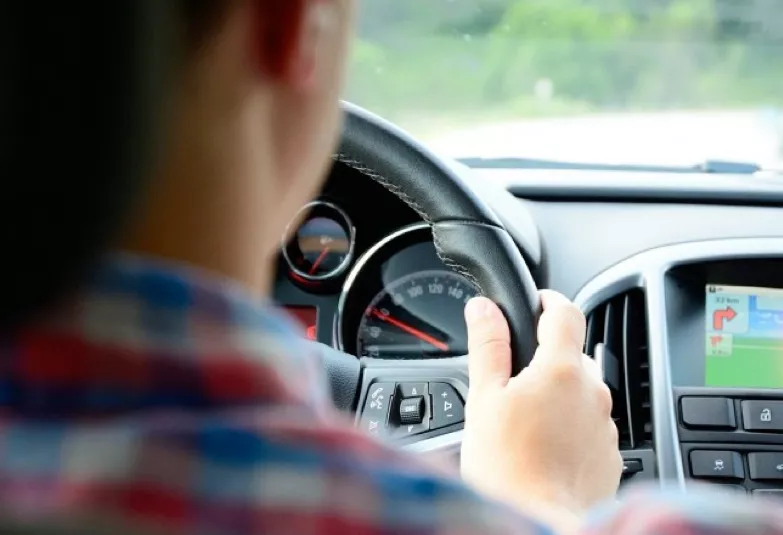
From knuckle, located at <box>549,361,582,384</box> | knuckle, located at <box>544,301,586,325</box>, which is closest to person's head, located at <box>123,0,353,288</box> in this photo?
knuckle, located at <box>549,361,582,384</box>

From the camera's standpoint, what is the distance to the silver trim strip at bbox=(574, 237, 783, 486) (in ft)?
5.50

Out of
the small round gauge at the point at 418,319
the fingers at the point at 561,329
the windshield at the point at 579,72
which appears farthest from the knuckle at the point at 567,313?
the windshield at the point at 579,72

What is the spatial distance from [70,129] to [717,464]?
143 cm

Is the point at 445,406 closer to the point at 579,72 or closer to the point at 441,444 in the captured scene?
the point at 441,444

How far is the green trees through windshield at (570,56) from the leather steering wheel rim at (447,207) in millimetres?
913

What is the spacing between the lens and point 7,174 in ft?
1.42

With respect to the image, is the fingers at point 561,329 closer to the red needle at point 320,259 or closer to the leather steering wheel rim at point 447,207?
the leather steering wheel rim at point 447,207

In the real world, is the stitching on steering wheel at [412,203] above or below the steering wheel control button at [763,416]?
above

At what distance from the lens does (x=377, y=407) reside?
5.20ft

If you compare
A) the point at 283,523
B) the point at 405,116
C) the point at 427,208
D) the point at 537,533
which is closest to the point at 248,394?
the point at 283,523

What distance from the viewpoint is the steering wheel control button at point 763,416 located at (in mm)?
1675

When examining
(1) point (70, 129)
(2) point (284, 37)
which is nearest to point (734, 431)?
(2) point (284, 37)

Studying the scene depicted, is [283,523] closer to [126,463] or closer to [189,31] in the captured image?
[126,463]

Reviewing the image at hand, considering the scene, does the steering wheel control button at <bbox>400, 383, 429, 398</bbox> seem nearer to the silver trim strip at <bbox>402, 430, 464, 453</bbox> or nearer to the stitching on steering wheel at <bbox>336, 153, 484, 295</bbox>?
the silver trim strip at <bbox>402, 430, 464, 453</bbox>
